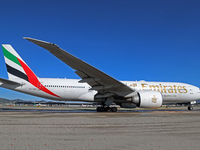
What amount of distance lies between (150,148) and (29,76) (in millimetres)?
17515

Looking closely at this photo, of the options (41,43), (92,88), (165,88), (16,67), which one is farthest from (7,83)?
(165,88)

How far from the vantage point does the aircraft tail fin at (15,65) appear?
19.4 metres

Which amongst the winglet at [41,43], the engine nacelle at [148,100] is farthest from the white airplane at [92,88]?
the winglet at [41,43]

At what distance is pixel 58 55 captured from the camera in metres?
13.1

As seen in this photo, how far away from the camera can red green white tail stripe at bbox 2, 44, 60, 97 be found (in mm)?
19312

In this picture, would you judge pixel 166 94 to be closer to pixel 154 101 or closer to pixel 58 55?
pixel 154 101

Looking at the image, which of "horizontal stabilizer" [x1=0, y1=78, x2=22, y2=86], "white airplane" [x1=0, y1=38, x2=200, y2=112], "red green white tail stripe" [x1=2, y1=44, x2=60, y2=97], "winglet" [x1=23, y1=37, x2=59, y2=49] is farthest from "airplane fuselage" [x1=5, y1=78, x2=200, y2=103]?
"winglet" [x1=23, y1=37, x2=59, y2=49]

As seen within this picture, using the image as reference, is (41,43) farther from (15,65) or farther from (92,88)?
(15,65)

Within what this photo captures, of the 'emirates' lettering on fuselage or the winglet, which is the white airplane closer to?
the 'emirates' lettering on fuselage

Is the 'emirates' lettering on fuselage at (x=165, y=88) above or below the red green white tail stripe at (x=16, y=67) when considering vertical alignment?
below

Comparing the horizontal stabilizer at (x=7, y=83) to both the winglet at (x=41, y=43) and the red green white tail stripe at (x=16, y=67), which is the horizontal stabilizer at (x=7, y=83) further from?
the winglet at (x=41, y=43)

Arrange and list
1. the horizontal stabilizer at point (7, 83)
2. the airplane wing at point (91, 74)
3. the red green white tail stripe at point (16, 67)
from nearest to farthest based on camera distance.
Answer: the airplane wing at point (91, 74) < the horizontal stabilizer at point (7, 83) < the red green white tail stripe at point (16, 67)

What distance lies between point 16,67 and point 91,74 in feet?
30.3

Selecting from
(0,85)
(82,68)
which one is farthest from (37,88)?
(82,68)
